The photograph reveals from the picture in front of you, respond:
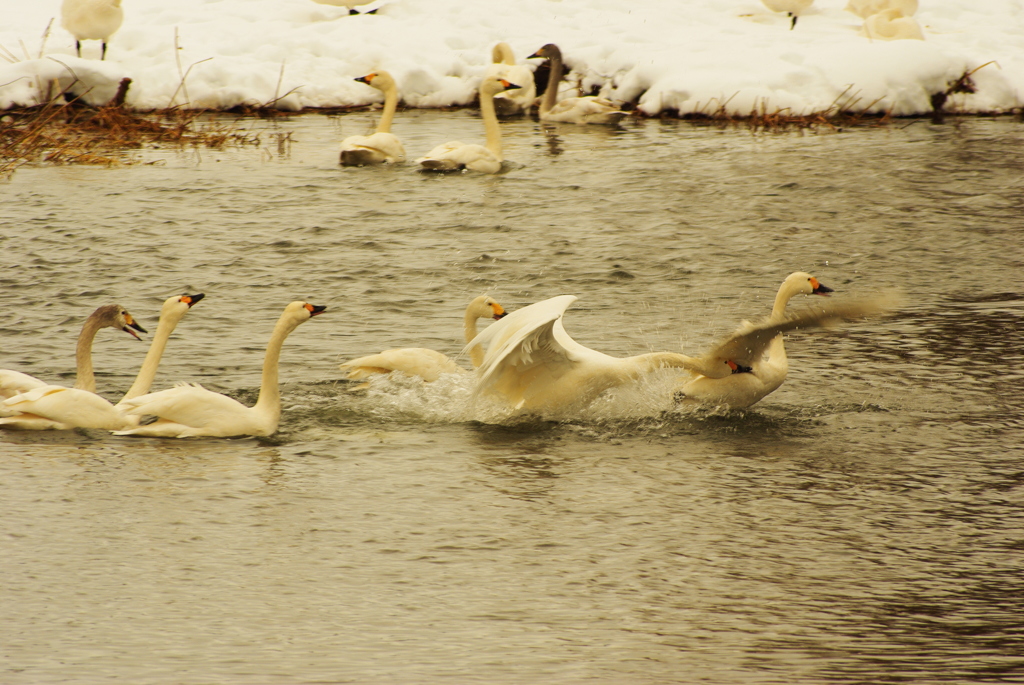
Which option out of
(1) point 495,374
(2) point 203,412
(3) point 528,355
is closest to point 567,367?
(3) point 528,355

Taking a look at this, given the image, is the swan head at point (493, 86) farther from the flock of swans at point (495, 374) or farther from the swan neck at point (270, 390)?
the swan neck at point (270, 390)

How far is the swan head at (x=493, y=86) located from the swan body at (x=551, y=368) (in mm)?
7899

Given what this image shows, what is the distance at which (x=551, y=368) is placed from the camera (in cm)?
714

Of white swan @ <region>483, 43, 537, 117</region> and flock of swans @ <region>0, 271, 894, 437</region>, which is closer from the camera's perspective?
flock of swans @ <region>0, 271, 894, 437</region>

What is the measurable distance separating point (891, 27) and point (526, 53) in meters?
5.22

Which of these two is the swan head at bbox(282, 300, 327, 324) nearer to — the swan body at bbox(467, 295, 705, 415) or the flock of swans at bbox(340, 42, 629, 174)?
the swan body at bbox(467, 295, 705, 415)

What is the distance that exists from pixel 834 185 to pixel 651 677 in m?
9.56

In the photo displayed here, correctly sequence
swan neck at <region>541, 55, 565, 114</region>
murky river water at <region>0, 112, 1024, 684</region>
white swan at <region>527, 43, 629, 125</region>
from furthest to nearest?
1. swan neck at <region>541, 55, 565, 114</region>
2. white swan at <region>527, 43, 629, 125</region>
3. murky river water at <region>0, 112, 1024, 684</region>

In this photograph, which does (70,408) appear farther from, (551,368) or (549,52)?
(549,52)

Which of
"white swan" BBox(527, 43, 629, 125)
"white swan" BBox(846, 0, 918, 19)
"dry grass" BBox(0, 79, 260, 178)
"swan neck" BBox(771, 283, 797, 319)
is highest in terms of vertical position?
"white swan" BBox(846, 0, 918, 19)

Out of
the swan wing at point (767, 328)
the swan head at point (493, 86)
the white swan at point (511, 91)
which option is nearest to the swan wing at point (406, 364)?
the swan wing at point (767, 328)

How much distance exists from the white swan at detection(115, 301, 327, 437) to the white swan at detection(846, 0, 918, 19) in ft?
48.9

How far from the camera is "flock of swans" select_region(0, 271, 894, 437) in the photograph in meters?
6.54

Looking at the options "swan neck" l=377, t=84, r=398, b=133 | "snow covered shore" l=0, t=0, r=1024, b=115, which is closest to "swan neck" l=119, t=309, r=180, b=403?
"swan neck" l=377, t=84, r=398, b=133
